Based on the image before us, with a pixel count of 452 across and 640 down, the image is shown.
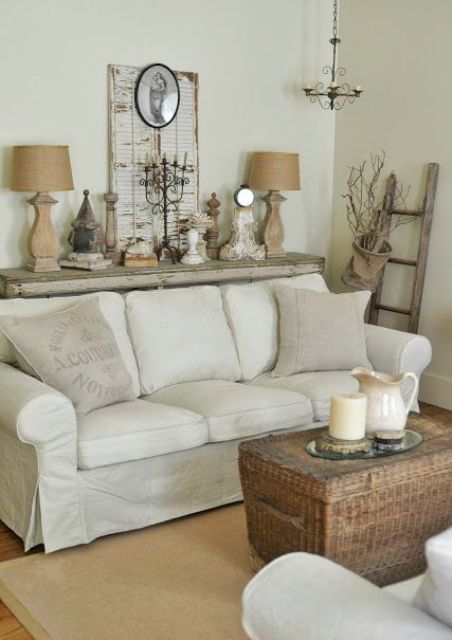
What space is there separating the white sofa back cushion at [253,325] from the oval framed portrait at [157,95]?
3.85ft

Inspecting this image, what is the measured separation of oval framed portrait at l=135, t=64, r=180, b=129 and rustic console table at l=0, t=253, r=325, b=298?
2.70 ft

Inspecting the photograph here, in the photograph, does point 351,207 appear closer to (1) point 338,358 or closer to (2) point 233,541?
(1) point 338,358

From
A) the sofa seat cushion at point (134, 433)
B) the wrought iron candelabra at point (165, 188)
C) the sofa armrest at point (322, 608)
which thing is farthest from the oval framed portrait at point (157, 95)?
the sofa armrest at point (322, 608)

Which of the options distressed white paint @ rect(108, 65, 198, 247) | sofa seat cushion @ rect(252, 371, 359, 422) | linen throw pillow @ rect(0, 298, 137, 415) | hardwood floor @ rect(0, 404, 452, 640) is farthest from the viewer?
distressed white paint @ rect(108, 65, 198, 247)

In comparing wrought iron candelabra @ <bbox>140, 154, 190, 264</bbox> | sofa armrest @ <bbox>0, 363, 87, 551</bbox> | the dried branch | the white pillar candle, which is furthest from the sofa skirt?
the dried branch

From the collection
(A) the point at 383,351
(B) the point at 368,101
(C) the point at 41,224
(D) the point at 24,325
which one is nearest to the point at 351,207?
(B) the point at 368,101

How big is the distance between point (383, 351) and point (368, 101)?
1943 millimetres

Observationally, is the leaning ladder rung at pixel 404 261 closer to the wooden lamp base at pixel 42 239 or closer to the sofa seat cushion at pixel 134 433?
the wooden lamp base at pixel 42 239

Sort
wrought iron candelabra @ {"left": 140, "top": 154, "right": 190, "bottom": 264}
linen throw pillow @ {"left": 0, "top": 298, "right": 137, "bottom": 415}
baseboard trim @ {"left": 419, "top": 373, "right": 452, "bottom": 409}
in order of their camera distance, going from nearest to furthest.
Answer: linen throw pillow @ {"left": 0, "top": 298, "right": 137, "bottom": 415}, wrought iron candelabra @ {"left": 140, "top": 154, "right": 190, "bottom": 264}, baseboard trim @ {"left": 419, "top": 373, "right": 452, "bottom": 409}

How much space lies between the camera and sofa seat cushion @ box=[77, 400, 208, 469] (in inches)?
126

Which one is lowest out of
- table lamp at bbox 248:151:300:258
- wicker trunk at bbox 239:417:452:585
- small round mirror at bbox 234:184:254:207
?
wicker trunk at bbox 239:417:452:585

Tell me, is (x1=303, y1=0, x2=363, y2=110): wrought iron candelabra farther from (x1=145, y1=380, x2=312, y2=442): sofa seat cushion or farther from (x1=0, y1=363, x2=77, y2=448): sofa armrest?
(x1=0, y1=363, x2=77, y2=448): sofa armrest

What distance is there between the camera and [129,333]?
3.90 meters

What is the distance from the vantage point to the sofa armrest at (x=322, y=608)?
146cm
